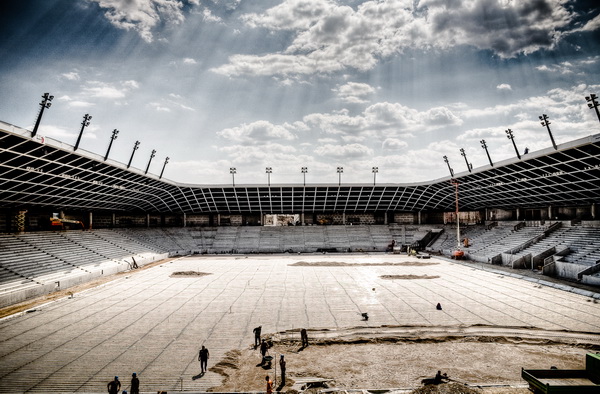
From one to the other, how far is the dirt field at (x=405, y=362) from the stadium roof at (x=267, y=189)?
76.6 feet

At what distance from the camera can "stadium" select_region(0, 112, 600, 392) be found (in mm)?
18656

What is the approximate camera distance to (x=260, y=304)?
27594 mm

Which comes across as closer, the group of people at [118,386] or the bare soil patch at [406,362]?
the group of people at [118,386]

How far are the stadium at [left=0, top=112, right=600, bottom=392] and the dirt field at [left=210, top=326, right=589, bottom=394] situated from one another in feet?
0.69

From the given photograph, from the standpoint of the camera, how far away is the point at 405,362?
16.4 metres

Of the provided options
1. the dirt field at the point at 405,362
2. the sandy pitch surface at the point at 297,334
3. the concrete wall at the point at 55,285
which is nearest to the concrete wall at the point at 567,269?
the sandy pitch surface at the point at 297,334

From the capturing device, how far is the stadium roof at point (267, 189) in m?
33.6

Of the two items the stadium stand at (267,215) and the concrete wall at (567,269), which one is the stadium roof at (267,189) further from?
the concrete wall at (567,269)

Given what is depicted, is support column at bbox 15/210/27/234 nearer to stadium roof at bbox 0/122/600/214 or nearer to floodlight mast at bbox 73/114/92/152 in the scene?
stadium roof at bbox 0/122/600/214

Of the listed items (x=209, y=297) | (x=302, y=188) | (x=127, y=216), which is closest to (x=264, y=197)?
(x=302, y=188)

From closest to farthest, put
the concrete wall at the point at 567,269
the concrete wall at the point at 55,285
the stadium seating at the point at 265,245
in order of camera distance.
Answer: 1. the concrete wall at the point at 55,285
2. the concrete wall at the point at 567,269
3. the stadium seating at the point at 265,245

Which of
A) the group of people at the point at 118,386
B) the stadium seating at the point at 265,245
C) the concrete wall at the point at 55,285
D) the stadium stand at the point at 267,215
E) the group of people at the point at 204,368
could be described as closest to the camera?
the group of people at the point at 118,386

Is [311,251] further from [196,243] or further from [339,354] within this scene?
[339,354]

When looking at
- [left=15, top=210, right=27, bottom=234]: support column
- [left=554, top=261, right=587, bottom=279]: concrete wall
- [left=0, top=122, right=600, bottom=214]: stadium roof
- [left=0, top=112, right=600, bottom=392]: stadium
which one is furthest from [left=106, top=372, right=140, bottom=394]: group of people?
[left=15, top=210, right=27, bottom=234]: support column
